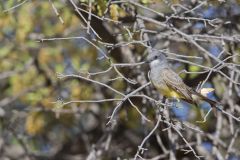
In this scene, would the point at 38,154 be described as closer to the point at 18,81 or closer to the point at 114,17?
the point at 18,81

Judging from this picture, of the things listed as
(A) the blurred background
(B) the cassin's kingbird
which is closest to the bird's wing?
(B) the cassin's kingbird

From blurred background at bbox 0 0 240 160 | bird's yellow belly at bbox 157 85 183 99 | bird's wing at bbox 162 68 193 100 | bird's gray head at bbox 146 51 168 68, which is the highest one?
bird's gray head at bbox 146 51 168 68

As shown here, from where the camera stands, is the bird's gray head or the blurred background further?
the blurred background

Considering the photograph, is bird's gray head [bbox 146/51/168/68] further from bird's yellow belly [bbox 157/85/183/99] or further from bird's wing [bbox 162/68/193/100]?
bird's yellow belly [bbox 157/85/183/99]

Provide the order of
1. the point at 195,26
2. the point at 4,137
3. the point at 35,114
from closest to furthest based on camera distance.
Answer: the point at 195,26 < the point at 4,137 < the point at 35,114

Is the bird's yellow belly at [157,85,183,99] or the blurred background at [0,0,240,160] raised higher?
the bird's yellow belly at [157,85,183,99]

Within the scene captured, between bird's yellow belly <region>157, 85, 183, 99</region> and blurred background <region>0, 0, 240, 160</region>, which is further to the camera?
blurred background <region>0, 0, 240, 160</region>

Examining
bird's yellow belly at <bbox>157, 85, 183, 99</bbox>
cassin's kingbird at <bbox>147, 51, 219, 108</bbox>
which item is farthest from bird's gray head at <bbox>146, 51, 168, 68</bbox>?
bird's yellow belly at <bbox>157, 85, 183, 99</bbox>

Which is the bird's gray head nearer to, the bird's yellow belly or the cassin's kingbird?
the cassin's kingbird

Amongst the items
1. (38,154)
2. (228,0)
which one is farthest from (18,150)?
(228,0)

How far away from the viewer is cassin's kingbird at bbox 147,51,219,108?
4.47 meters

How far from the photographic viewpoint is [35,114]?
21.0 feet

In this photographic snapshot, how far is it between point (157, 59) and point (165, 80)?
0.15 meters

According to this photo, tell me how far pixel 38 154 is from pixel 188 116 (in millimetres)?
1543
